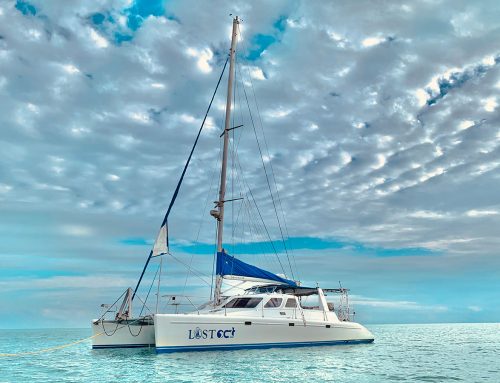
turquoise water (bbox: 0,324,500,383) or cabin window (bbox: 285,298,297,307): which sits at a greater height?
cabin window (bbox: 285,298,297,307)

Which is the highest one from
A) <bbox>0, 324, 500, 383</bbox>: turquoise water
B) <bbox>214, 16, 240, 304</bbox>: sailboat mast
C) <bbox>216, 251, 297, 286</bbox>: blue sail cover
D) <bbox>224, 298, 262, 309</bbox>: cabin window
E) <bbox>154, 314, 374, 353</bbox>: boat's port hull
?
<bbox>214, 16, 240, 304</bbox>: sailboat mast

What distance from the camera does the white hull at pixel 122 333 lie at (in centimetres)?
2348

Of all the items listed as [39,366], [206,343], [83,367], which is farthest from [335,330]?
[39,366]

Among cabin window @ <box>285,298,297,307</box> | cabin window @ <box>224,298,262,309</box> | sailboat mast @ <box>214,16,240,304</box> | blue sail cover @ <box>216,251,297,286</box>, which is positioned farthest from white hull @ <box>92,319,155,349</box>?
cabin window @ <box>285,298,297,307</box>

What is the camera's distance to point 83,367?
1877 centimetres

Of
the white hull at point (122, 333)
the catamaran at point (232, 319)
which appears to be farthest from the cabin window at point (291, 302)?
the white hull at point (122, 333)

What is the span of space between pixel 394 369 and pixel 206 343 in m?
8.05

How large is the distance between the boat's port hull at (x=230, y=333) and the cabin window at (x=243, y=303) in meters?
1.13

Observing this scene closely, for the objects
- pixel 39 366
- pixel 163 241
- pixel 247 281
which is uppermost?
pixel 163 241

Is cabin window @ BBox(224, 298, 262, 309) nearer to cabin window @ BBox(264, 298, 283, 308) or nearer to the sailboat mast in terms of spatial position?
cabin window @ BBox(264, 298, 283, 308)

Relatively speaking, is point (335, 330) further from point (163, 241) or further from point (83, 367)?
point (83, 367)

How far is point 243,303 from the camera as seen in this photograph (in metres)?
22.8

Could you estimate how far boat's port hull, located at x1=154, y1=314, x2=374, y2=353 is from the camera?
19750mm

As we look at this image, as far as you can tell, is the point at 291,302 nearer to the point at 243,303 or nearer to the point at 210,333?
the point at 243,303
